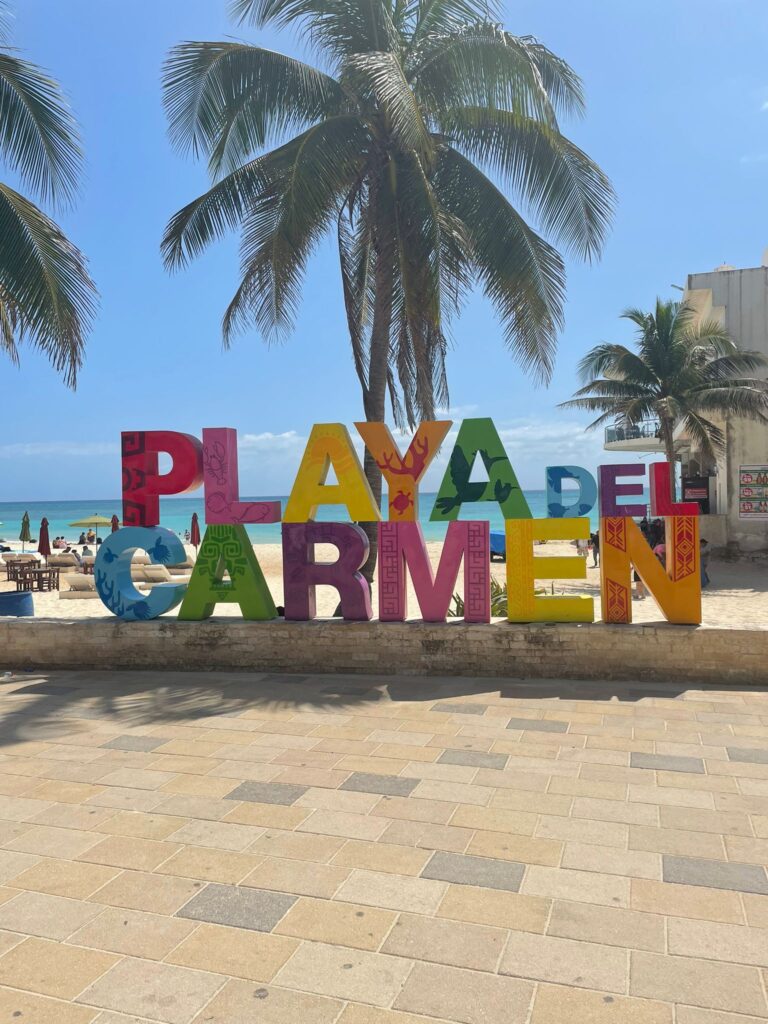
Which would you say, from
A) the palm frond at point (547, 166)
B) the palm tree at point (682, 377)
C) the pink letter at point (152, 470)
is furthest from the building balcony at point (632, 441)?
the pink letter at point (152, 470)

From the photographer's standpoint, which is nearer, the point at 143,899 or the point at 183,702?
the point at 143,899

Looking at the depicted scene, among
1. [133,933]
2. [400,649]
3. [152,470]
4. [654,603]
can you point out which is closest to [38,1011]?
[133,933]

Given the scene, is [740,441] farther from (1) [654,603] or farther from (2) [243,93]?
(2) [243,93]

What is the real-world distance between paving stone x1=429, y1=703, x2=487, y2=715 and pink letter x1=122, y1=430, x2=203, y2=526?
4328mm

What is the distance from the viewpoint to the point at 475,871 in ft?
14.5

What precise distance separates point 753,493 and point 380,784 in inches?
830

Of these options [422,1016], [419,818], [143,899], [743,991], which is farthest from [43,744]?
[743,991]

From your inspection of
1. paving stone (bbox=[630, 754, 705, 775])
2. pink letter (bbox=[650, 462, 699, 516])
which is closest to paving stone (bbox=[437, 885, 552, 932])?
paving stone (bbox=[630, 754, 705, 775])

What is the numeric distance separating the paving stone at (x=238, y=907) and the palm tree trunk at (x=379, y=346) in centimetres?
759

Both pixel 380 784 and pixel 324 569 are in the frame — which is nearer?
pixel 380 784

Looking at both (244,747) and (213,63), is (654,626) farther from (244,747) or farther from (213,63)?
(213,63)

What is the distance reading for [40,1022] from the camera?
316 centimetres

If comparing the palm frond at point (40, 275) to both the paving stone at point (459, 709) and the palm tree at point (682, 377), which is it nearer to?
the paving stone at point (459, 709)

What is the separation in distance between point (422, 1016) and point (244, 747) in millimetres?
3831
